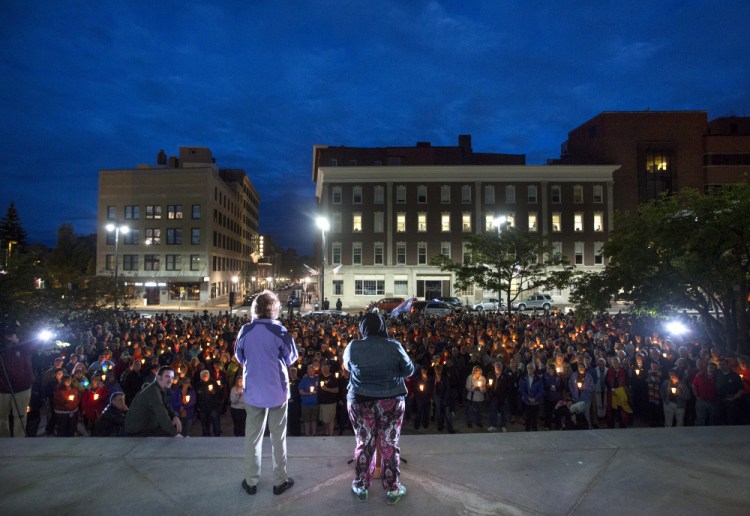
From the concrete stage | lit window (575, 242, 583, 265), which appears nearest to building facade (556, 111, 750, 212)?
lit window (575, 242, 583, 265)

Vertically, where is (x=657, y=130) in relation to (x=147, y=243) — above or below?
above

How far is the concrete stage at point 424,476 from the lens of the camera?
10.8 feet

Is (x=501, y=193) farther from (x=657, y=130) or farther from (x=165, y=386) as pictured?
(x=165, y=386)

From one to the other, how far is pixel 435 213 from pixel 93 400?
1665 inches

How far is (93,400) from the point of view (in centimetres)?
816

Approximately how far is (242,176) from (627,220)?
2800 inches

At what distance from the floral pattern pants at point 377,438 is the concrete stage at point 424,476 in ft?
0.61

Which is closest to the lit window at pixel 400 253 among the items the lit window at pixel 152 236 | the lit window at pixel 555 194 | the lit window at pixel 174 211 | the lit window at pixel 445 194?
the lit window at pixel 445 194

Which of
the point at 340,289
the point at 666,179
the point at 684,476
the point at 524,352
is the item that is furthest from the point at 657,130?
the point at 684,476

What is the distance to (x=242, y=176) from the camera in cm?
7675

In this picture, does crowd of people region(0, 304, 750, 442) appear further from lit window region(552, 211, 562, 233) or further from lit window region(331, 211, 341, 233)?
lit window region(552, 211, 562, 233)

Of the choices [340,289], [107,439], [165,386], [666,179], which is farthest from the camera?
[666,179]

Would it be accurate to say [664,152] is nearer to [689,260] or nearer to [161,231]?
[689,260]

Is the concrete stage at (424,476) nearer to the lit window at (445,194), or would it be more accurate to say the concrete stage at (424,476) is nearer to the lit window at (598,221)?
the lit window at (445,194)
